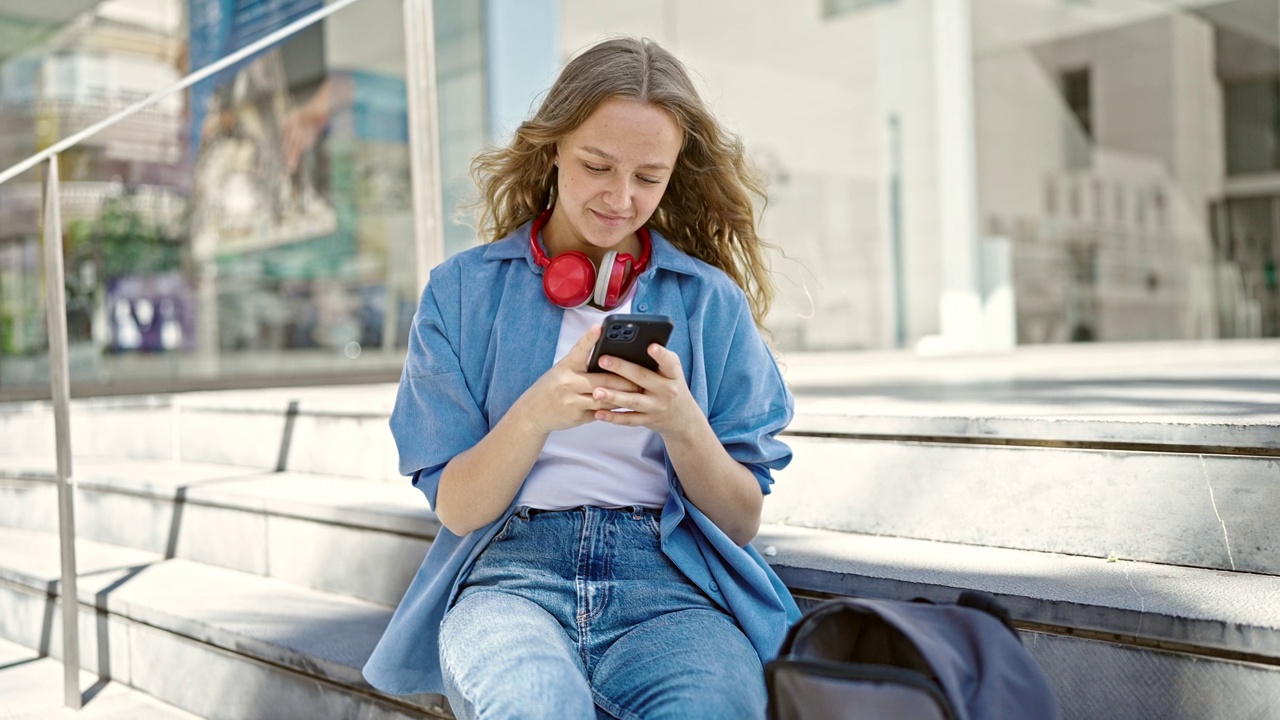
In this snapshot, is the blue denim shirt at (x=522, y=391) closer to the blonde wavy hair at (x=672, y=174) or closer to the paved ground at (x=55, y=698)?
the blonde wavy hair at (x=672, y=174)

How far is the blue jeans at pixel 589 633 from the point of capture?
4.03 ft

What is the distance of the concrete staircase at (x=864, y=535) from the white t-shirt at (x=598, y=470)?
338mm

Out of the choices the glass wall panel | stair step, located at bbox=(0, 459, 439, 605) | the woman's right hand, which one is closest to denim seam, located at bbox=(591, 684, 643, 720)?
the woman's right hand

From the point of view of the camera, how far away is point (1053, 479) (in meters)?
1.75

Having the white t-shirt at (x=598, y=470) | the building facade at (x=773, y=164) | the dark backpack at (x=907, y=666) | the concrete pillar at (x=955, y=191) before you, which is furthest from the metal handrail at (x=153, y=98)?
the concrete pillar at (x=955, y=191)

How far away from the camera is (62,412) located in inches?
92.3

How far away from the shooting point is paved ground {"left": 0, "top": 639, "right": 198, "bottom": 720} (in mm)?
2266

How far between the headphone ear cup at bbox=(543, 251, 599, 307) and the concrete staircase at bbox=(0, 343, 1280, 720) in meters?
0.57

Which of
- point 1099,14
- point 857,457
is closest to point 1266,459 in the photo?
point 857,457

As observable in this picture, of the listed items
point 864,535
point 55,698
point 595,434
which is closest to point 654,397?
point 595,434

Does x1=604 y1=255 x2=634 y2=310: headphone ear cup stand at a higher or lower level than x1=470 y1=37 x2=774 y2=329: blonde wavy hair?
lower

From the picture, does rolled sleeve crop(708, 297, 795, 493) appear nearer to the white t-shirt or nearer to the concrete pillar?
the white t-shirt

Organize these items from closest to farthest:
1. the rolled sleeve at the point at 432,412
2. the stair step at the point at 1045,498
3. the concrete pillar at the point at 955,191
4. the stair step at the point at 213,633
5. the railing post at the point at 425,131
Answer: the rolled sleeve at the point at 432,412 < the stair step at the point at 1045,498 < the stair step at the point at 213,633 < the railing post at the point at 425,131 < the concrete pillar at the point at 955,191

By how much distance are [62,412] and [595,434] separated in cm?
145
